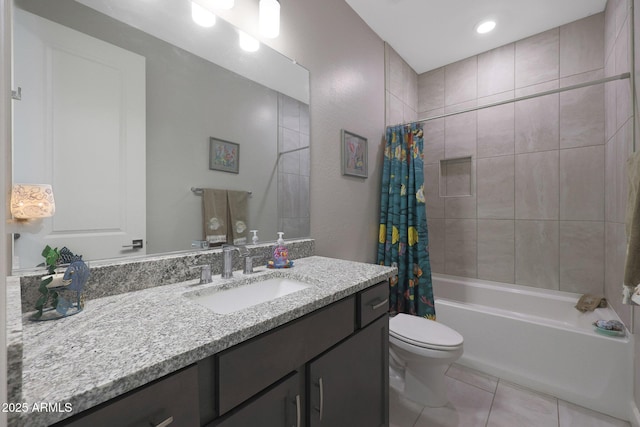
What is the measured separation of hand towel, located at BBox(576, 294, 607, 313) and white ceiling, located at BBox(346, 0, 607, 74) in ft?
6.99

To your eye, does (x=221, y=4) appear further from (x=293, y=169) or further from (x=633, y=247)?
(x=633, y=247)

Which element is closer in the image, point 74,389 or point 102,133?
point 74,389

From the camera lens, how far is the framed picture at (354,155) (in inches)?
72.2

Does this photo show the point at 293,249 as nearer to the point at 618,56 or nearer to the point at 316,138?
the point at 316,138

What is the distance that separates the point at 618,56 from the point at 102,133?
2.82m

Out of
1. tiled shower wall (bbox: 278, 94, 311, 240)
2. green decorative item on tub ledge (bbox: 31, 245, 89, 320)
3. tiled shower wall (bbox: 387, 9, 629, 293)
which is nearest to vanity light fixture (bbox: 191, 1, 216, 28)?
tiled shower wall (bbox: 278, 94, 311, 240)

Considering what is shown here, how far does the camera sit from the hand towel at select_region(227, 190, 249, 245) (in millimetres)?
1236

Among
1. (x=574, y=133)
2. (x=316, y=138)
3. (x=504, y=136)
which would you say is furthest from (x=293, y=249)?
(x=574, y=133)

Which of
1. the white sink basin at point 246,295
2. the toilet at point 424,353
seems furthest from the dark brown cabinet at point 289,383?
the toilet at point 424,353

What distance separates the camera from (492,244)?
2457 mm

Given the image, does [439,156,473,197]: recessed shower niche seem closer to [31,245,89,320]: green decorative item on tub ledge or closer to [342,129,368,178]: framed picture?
[342,129,368,178]: framed picture

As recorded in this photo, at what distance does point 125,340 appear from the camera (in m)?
0.55

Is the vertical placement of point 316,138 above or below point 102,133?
above

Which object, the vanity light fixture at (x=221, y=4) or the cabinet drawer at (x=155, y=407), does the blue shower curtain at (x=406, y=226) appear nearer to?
the vanity light fixture at (x=221, y=4)
